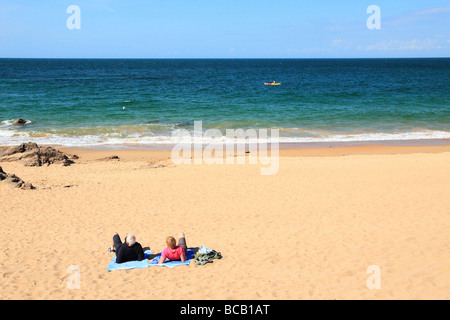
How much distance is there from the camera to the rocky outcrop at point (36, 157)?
16.6m

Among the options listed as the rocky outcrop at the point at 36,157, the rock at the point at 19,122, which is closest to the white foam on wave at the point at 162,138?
the rock at the point at 19,122

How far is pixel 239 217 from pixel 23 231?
5.54m

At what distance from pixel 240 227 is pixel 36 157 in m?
11.5

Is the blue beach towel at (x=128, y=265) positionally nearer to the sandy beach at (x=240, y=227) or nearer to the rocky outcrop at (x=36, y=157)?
the sandy beach at (x=240, y=227)

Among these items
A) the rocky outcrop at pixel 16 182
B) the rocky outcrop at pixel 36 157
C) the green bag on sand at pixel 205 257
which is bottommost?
the green bag on sand at pixel 205 257

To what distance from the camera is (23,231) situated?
9312 millimetres

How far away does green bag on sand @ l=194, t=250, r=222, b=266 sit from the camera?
25.1 feet

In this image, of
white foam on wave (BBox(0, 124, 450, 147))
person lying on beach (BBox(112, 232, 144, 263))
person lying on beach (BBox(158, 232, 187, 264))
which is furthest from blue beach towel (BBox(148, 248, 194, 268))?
white foam on wave (BBox(0, 124, 450, 147))

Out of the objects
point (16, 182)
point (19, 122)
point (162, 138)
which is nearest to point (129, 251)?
point (16, 182)

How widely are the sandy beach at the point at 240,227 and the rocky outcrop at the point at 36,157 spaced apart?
553mm

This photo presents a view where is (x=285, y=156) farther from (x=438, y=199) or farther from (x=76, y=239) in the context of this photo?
(x=76, y=239)

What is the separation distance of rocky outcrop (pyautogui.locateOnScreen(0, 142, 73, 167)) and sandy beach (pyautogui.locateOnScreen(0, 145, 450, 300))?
0.55m

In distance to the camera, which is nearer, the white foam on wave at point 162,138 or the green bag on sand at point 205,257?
the green bag on sand at point 205,257
